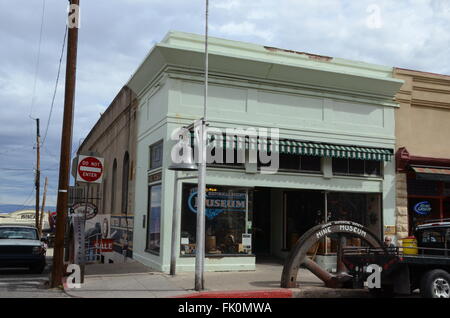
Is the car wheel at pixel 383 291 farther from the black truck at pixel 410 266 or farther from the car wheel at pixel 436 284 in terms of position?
the car wheel at pixel 436 284

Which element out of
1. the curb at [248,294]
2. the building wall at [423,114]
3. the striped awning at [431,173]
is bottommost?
the curb at [248,294]

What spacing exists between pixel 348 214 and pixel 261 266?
3.38m

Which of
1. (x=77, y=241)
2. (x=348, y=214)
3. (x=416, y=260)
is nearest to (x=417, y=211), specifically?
(x=348, y=214)

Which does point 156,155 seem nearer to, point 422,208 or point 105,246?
point 105,246

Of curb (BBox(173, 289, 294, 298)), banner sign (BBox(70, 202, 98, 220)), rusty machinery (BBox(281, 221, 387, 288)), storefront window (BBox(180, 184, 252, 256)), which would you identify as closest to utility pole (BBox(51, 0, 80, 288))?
curb (BBox(173, 289, 294, 298))

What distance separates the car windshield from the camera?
15.5 m

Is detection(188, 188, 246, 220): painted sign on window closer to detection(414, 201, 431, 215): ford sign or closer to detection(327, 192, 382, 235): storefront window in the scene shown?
detection(327, 192, 382, 235): storefront window

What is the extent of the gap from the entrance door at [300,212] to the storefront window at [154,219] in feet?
16.0

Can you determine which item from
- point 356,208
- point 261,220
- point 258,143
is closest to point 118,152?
point 261,220

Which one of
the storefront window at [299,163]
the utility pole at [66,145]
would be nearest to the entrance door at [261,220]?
the storefront window at [299,163]

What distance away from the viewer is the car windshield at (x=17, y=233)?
15492mm

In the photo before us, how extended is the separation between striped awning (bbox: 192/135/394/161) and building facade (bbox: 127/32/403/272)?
0.11 ft
